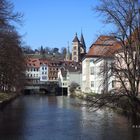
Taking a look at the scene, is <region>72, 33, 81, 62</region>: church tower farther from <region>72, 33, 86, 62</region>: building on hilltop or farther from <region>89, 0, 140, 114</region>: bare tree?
<region>89, 0, 140, 114</region>: bare tree

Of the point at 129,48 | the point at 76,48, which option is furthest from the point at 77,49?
the point at 129,48

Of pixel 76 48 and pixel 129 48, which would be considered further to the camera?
pixel 76 48

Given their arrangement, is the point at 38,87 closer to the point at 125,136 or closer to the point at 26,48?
the point at 26,48

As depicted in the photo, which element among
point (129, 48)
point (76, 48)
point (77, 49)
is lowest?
point (129, 48)

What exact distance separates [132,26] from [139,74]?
4337mm

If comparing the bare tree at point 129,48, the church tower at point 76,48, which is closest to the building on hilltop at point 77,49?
the church tower at point 76,48

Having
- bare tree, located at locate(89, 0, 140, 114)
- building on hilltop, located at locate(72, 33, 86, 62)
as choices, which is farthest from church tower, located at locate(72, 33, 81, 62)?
bare tree, located at locate(89, 0, 140, 114)

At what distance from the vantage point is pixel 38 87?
157 meters

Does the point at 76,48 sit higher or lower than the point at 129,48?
higher

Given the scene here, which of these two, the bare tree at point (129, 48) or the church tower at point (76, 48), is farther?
the church tower at point (76, 48)

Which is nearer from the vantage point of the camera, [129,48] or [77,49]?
[129,48]

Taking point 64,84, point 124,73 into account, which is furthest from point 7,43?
point 64,84

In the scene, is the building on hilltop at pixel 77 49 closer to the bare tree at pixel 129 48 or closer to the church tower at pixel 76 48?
the church tower at pixel 76 48

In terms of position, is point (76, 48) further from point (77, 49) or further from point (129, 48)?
point (129, 48)
